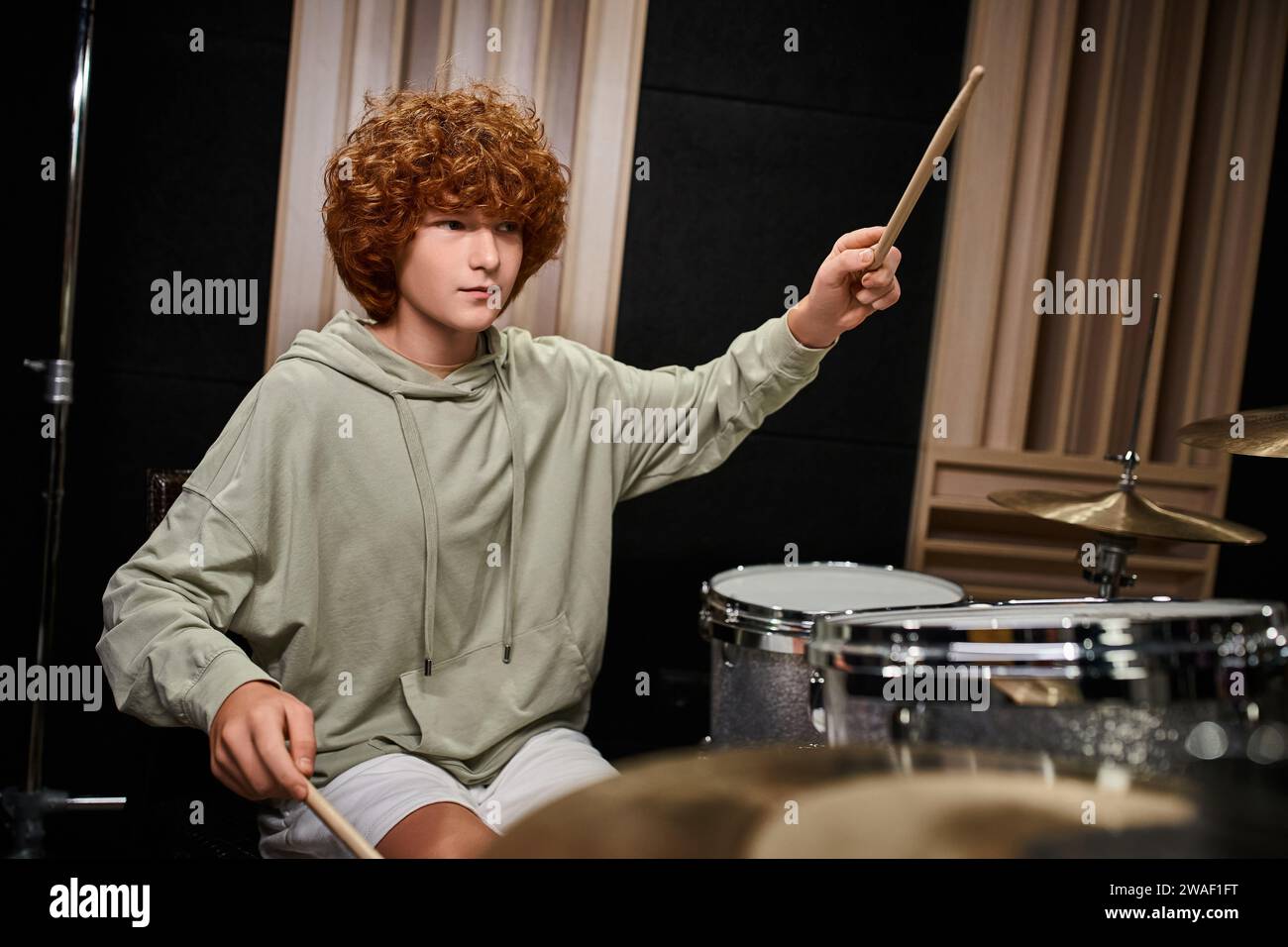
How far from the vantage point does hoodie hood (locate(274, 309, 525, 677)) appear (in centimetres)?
125

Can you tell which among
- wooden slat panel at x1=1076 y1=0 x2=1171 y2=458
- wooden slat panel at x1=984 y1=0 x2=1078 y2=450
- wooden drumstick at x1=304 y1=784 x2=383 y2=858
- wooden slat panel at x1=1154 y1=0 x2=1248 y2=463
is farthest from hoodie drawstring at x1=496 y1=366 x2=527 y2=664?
wooden slat panel at x1=1154 y1=0 x2=1248 y2=463

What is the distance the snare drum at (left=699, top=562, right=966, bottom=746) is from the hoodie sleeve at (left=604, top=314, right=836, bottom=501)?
0.58 ft

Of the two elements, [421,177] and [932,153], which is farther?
[421,177]

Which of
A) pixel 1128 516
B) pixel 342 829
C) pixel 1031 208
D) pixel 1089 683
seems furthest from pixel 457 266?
pixel 1031 208

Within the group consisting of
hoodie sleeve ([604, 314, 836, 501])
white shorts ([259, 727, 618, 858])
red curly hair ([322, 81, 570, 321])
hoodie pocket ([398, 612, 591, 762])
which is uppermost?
red curly hair ([322, 81, 570, 321])

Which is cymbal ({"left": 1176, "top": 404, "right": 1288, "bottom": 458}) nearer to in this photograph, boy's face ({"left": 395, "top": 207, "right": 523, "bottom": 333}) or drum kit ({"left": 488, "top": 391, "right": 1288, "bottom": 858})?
drum kit ({"left": 488, "top": 391, "right": 1288, "bottom": 858})

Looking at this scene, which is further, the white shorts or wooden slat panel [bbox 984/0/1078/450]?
wooden slat panel [bbox 984/0/1078/450]

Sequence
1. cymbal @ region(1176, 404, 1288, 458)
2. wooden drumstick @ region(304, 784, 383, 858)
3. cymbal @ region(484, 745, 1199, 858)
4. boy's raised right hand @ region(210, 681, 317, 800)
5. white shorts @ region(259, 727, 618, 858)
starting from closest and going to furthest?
cymbal @ region(484, 745, 1199, 858) → wooden drumstick @ region(304, 784, 383, 858) → boy's raised right hand @ region(210, 681, 317, 800) → white shorts @ region(259, 727, 618, 858) → cymbal @ region(1176, 404, 1288, 458)

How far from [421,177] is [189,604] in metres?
0.53

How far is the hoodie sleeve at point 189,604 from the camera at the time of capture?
1.04 metres

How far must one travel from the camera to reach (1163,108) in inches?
74.8

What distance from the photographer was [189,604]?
43.1 inches

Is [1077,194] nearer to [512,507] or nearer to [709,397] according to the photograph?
A: [709,397]

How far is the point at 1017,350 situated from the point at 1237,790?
1350 millimetres
